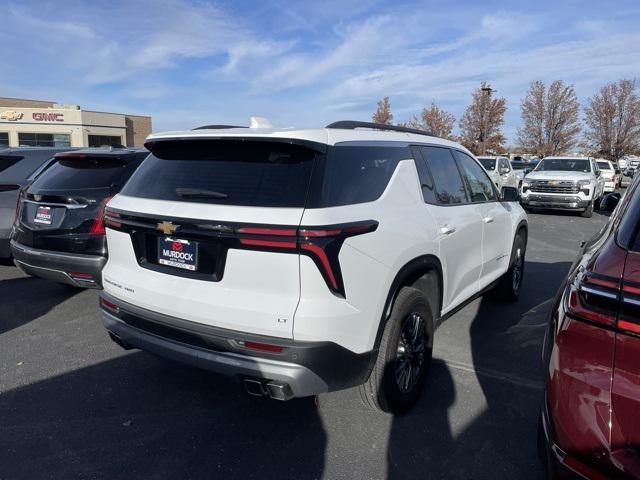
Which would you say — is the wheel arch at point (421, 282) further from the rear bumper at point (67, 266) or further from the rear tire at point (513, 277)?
the rear bumper at point (67, 266)

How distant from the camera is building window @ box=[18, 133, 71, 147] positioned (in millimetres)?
47531

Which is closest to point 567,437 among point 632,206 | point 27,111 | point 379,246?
point 632,206

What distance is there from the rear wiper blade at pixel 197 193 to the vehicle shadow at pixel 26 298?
309 cm

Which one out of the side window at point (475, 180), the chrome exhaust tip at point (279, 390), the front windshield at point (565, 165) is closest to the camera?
the chrome exhaust tip at point (279, 390)

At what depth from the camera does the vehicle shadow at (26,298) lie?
4.97 m

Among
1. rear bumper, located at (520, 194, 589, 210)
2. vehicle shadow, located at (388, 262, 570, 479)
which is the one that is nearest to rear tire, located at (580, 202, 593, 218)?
rear bumper, located at (520, 194, 589, 210)

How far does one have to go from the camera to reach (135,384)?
358 centimetres

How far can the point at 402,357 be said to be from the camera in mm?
3135

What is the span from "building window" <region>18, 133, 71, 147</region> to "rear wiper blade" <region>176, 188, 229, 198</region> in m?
51.3

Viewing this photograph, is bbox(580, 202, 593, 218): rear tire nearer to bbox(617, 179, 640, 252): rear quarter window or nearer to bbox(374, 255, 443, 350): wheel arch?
bbox(374, 255, 443, 350): wheel arch

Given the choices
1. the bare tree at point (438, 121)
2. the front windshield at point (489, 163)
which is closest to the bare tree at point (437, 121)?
the bare tree at point (438, 121)

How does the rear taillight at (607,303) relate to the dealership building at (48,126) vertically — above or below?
below

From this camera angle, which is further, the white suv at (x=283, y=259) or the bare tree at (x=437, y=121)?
the bare tree at (x=437, y=121)

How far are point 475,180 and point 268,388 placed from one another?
9.61ft
